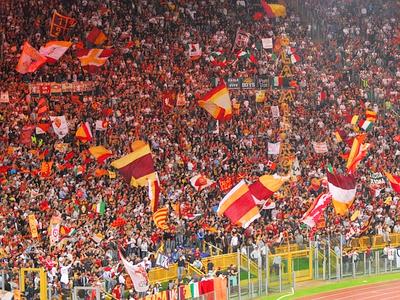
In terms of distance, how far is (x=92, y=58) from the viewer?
39.1 meters

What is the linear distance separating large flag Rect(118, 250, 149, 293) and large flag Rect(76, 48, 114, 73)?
14.1 meters

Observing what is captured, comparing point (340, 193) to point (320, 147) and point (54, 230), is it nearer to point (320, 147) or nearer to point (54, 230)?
point (54, 230)

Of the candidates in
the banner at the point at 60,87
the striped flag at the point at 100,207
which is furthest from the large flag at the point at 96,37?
the striped flag at the point at 100,207

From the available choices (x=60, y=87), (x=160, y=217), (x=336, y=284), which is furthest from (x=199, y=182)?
(x=60, y=87)

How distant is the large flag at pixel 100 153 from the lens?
116ft

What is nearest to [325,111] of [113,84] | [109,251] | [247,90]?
[247,90]

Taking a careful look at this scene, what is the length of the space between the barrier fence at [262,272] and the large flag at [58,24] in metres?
10.7

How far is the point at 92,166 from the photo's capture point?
3500 cm

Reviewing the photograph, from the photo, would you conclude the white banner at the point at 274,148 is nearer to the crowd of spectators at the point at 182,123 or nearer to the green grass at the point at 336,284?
the crowd of spectators at the point at 182,123

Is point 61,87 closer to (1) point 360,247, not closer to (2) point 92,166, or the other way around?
(2) point 92,166

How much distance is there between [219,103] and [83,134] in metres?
5.27

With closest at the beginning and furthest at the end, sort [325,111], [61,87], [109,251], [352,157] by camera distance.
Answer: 1. [109,251]
2. [352,157]
3. [61,87]
4. [325,111]

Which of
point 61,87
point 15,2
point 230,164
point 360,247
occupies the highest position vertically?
point 15,2

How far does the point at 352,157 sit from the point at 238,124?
6.80 metres
